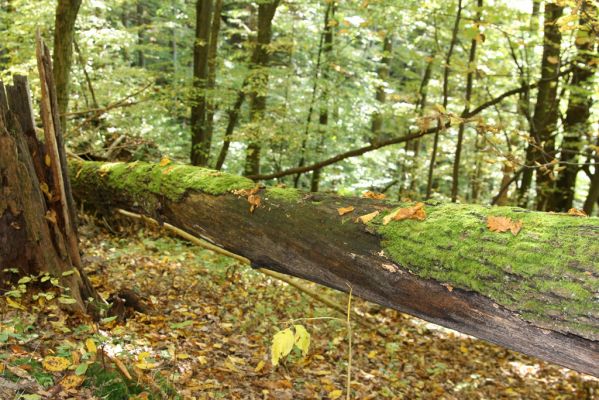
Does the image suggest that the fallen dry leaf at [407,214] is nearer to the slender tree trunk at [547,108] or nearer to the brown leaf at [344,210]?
the brown leaf at [344,210]

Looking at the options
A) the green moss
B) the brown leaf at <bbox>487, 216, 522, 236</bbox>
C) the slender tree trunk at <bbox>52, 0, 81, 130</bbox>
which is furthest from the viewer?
the slender tree trunk at <bbox>52, 0, 81, 130</bbox>

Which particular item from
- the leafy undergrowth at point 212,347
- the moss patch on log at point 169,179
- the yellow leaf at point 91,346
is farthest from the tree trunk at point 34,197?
the yellow leaf at point 91,346

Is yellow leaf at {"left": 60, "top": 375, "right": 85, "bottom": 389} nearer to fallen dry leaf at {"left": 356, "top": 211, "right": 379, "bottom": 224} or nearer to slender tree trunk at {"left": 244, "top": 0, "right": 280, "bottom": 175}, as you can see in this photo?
fallen dry leaf at {"left": 356, "top": 211, "right": 379, "bottom": 224}

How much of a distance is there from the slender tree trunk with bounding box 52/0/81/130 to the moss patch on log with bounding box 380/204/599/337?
580cm

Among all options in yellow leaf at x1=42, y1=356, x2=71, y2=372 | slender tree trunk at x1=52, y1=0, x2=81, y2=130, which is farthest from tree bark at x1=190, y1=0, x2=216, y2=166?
yellow leaf at x1=42, y1=356, x2=71, y2=372

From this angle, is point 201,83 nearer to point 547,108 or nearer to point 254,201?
point 254,201

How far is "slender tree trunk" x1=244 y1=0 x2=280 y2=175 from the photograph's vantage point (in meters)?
9.18

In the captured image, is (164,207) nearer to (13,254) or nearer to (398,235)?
(13,254)

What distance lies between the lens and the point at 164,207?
14.3 feet

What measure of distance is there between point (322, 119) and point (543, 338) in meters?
10.4

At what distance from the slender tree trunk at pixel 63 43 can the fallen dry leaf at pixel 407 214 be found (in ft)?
18.1

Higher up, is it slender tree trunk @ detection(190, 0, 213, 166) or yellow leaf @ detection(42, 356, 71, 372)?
slender tree trunk @ detection(190, 0, 213, 166)

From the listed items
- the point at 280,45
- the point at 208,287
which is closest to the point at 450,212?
the point at 208,287

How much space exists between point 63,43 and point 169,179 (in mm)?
3705
